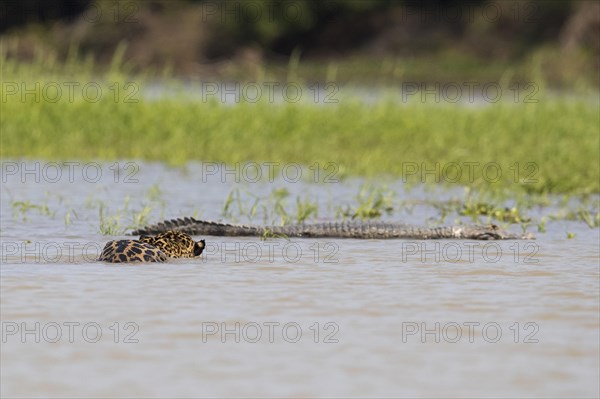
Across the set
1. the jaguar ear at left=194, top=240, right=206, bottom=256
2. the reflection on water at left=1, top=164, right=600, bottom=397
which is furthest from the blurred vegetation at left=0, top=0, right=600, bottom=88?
the jaguar ear at left=194, top=240, right=206, bottom=256

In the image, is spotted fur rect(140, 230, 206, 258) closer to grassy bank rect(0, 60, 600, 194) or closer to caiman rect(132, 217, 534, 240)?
caiman rect(132, 217, 534, 240)

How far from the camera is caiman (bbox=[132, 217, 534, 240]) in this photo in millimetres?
8469

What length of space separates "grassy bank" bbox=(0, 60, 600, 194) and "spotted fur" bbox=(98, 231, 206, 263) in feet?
16.0

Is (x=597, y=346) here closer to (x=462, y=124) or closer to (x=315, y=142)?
(x=315, y=142)

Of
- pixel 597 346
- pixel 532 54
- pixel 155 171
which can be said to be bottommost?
pixel 597 346

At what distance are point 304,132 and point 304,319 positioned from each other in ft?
30.0

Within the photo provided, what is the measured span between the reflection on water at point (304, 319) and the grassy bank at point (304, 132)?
4542 millimetres

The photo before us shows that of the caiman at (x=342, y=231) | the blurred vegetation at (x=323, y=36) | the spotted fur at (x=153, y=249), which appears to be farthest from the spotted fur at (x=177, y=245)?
the blurred vegetation at (x=323, y=36)

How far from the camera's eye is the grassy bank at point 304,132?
13.2 meters

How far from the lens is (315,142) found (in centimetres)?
1452

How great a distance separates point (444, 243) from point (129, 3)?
33.5 meters

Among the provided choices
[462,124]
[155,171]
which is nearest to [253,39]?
[462,124]

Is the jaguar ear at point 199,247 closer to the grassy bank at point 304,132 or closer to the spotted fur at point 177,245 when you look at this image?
the spotted fur at point 177,245

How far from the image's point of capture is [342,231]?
853 cm
